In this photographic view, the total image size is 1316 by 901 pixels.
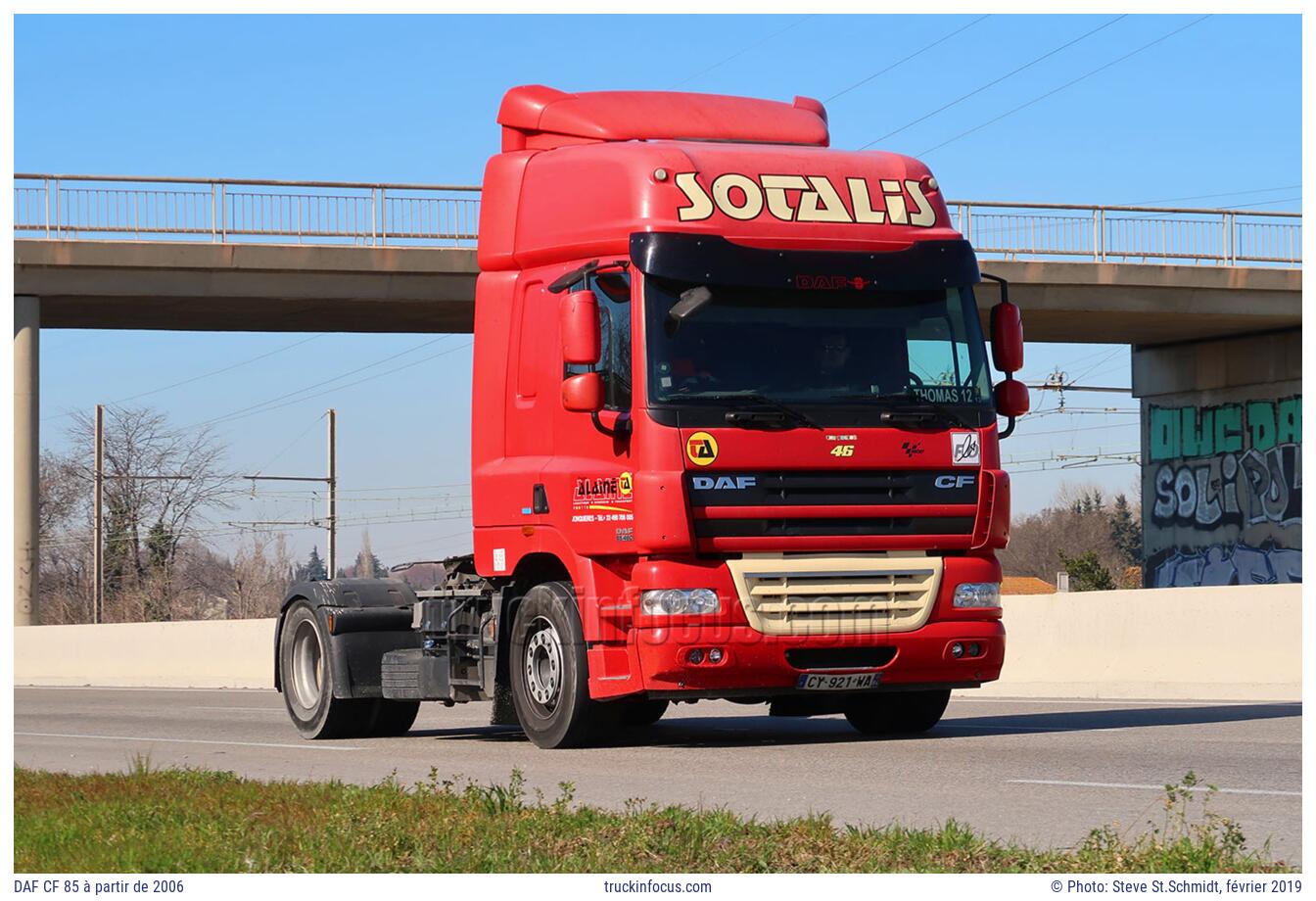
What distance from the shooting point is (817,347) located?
1323 centimetres

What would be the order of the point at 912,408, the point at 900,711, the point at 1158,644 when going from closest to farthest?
the point at 912,408
the point at 900,711
the point at 1158,644

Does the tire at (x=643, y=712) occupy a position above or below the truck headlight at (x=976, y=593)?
below

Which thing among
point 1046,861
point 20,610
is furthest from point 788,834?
point 20,610

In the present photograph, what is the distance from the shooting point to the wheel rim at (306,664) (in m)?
16.3

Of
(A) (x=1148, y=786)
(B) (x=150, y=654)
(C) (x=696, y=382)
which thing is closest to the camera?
(A) (x=1148, y=786)

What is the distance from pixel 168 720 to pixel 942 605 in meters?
9.44

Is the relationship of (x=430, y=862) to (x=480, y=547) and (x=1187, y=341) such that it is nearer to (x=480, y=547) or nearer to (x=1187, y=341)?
(x=480, y=547)

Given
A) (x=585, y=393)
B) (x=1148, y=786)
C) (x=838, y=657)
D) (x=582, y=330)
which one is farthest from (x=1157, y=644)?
(x=1148, y=786)

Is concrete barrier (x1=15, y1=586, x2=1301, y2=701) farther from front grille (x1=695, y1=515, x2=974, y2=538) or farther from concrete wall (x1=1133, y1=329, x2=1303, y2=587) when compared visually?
concrete wall (x1=1133, y1=329, x2=1303, y2=587)

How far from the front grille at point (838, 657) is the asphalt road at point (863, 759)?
56cm

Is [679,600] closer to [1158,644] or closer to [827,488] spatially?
[827,488]

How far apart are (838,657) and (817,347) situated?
6.58 ft

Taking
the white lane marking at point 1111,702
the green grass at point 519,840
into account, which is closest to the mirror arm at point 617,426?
the green grass at point 519,840

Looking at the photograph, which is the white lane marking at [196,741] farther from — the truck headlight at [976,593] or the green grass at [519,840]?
the green grass at [519,840]
